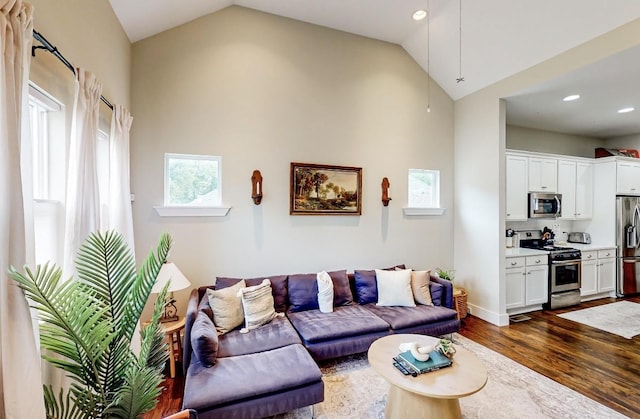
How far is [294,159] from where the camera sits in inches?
146

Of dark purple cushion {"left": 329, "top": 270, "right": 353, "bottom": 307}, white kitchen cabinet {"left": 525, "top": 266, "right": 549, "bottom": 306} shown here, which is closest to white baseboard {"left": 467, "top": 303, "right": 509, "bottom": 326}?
white kitchen cabinet {"left": 525, "top": 266, "right": 549, "bottom": 306}

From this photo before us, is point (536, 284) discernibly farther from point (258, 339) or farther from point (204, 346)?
point (204, 346)

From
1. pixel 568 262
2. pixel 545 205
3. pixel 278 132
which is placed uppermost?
pixel 278 132

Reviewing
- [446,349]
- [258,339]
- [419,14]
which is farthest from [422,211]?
[258,339]

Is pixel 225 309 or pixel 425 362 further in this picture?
pixel 225 309

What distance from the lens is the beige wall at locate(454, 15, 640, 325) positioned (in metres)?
3.92

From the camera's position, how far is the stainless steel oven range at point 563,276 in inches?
175

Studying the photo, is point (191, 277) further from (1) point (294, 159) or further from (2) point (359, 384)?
(2) point (359, 384)

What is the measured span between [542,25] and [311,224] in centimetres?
→ 348

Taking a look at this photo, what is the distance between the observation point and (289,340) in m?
2.59

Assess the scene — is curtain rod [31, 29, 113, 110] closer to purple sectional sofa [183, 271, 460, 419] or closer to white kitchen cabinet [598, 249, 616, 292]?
purple sectional sofa [183, 271, 460, 419]

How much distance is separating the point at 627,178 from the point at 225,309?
23.7 ft

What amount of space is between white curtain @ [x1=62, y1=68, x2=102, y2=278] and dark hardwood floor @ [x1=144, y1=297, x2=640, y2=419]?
5.02 feet

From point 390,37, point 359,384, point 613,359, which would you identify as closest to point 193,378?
point 359,384
